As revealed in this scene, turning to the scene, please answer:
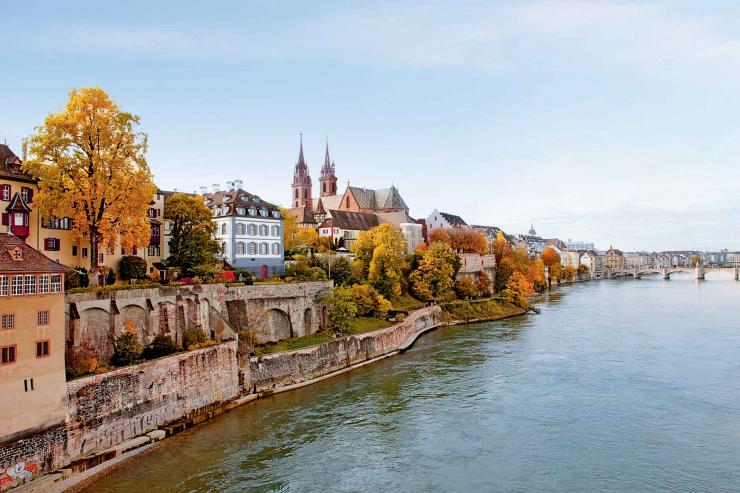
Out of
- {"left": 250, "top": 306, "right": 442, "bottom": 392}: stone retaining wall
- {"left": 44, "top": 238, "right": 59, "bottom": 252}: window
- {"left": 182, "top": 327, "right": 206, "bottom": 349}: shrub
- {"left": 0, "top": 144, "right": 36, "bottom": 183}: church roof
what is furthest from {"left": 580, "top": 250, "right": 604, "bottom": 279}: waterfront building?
{"left": 0, "top": 144, "right": 36, "bottom": 183}: church roof

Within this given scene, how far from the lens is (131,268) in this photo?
32.0 m

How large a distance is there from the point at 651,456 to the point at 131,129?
2843 cm

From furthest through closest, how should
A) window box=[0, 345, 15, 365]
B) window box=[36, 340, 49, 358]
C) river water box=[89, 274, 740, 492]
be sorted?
river water box=[89, 274, 740, 492], window box=[36, 340, 49, 358], window box=[0, 345, 15, 365]

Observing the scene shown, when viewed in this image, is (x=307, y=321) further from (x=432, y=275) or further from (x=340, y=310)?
(x=432, y=275)

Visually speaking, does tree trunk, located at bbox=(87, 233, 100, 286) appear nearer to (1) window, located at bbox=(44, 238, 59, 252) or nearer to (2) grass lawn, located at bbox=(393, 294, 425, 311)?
(1) window, located at bbox=(44, 238, 59, 252)

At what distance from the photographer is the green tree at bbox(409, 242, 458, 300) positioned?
2229 inches

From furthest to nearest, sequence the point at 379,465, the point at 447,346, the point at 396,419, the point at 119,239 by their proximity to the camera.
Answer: the point at 447,346, the point at 119,239, the point at 396,419, the point at 379,465

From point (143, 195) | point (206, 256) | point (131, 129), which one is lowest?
point (206, 256)

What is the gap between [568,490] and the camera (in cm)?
1864

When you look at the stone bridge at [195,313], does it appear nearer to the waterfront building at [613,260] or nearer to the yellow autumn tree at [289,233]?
the yellow autumn tree at [289,233]

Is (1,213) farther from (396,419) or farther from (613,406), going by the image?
(613,406)

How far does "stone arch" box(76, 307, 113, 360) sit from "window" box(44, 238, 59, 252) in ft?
20.5

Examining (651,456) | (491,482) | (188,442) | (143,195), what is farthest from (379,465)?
(143,195)

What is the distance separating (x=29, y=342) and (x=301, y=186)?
76.0 meters
